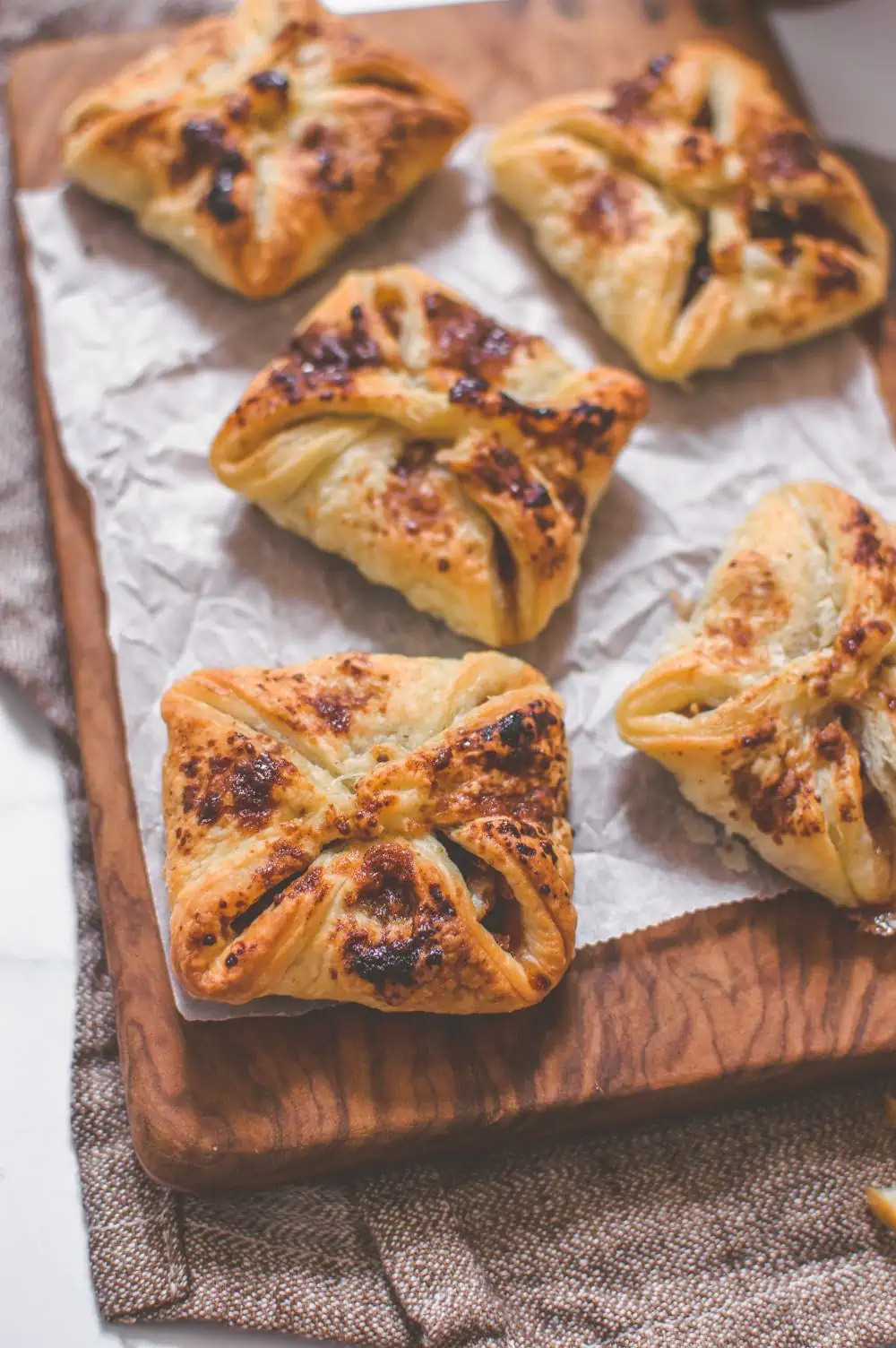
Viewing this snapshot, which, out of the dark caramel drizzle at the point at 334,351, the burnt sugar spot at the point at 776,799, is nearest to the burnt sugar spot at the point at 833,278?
the dark caramel drizzle at the point at 334,351

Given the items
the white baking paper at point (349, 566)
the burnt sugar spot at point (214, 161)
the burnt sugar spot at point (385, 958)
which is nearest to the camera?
the burnt sugar spot at point (385, 958)

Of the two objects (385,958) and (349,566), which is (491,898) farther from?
(349,566)

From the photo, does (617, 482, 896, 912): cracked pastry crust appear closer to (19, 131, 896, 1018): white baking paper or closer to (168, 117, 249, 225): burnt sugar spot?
(19, 131, 896, 1018): white baking paper

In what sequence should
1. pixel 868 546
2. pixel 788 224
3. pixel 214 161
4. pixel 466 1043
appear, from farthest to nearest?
pixel 788 224, pixel 214 161, pixel 868 546, pixel 466 1043

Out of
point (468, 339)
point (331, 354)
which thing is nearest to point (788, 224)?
point (468, 339)

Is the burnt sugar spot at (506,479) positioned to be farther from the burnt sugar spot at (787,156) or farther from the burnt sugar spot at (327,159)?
the burnt sugar spot at (787,156)

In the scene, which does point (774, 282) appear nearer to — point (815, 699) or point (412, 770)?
point (815, 699)
